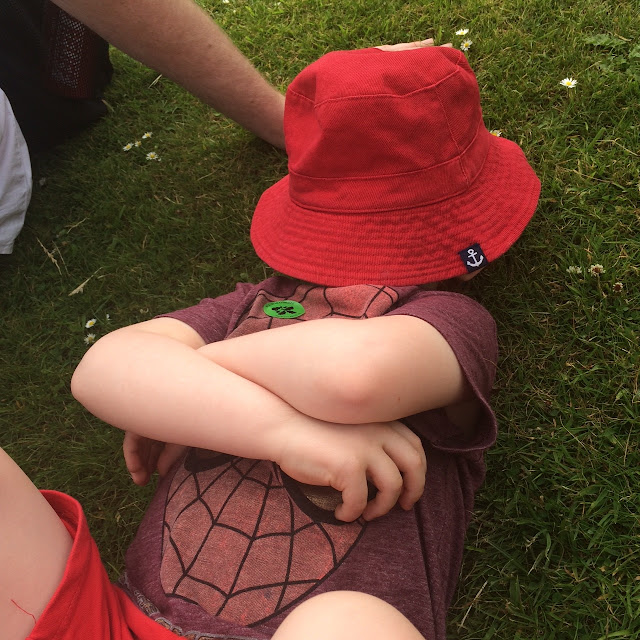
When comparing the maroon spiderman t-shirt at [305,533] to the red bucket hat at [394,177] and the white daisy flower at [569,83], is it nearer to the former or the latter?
the red bucket hat at [394,177]

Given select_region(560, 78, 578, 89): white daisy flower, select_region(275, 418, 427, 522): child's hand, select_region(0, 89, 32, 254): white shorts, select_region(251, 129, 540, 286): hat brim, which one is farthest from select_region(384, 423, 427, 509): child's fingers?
select_region(0, 89, 32, 254): white shorts

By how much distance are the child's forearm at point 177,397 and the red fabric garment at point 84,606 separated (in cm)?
23

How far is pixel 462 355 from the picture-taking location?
1.27 m

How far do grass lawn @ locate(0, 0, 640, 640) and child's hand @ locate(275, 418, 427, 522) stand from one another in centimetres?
47

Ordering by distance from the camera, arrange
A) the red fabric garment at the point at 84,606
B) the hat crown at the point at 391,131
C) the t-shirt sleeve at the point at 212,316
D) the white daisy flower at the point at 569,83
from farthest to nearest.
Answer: the white daisy flower at the point at 569,83 < the t-shirt sleeve at the point at 212,316 < the hat crown at the point at 391,131 < the red fabric garment at the point at 84,606

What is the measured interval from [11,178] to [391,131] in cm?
183

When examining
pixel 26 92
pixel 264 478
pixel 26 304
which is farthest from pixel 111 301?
pixel 264 478

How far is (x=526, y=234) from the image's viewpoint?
6.34 ft

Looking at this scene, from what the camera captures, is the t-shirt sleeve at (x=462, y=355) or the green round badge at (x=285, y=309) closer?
the t-shirt sleeve at (x=462, y=355)

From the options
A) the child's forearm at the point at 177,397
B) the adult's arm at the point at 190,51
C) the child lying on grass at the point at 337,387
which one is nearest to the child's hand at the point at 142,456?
the child lying on grass at the point at 337,387

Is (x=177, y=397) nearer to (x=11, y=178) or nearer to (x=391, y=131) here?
(x=391, y=131)

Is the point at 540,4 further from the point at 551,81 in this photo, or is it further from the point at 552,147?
the point at 552,147

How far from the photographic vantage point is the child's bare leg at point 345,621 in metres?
1.03

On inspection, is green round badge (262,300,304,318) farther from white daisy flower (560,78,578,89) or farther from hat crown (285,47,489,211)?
white daisy flower (560,78,578,89)
